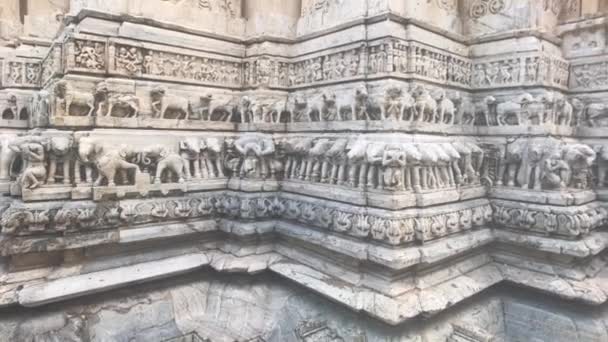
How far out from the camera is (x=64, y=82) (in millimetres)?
3887

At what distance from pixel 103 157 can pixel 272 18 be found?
2800mm

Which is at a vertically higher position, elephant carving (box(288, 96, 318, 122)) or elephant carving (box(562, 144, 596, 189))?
elephant carving (box(288, 96, 318, 122))

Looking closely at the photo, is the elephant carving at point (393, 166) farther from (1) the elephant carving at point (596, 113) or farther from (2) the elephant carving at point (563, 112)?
(1) the elephant carving at point (596, 113)

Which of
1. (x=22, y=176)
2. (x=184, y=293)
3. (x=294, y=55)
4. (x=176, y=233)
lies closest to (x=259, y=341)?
(x=184, y=293)

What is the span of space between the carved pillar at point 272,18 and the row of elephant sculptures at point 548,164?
3134 millimetres

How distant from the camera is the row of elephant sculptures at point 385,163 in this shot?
3684mm

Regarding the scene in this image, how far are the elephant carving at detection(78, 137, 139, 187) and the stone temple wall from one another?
0.07ft

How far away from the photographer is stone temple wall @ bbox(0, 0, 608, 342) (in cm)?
369

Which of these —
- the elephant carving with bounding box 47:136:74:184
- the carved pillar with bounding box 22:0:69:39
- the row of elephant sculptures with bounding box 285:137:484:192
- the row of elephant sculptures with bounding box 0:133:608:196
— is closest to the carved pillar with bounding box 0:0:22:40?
the carved pillar with bounding box 22:0:69:39

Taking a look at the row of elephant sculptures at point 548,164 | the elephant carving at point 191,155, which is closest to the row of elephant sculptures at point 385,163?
the row of elephant sculptures at point 548,164

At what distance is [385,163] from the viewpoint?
11.9 ft

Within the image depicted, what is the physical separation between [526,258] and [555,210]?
625 millimetres

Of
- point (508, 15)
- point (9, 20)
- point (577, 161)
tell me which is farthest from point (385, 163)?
point (9, 20)

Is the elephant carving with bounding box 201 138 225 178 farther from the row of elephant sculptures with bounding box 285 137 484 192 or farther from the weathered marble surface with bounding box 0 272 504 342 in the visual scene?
the weathered marble surface with bounding box 0 272 504 342
